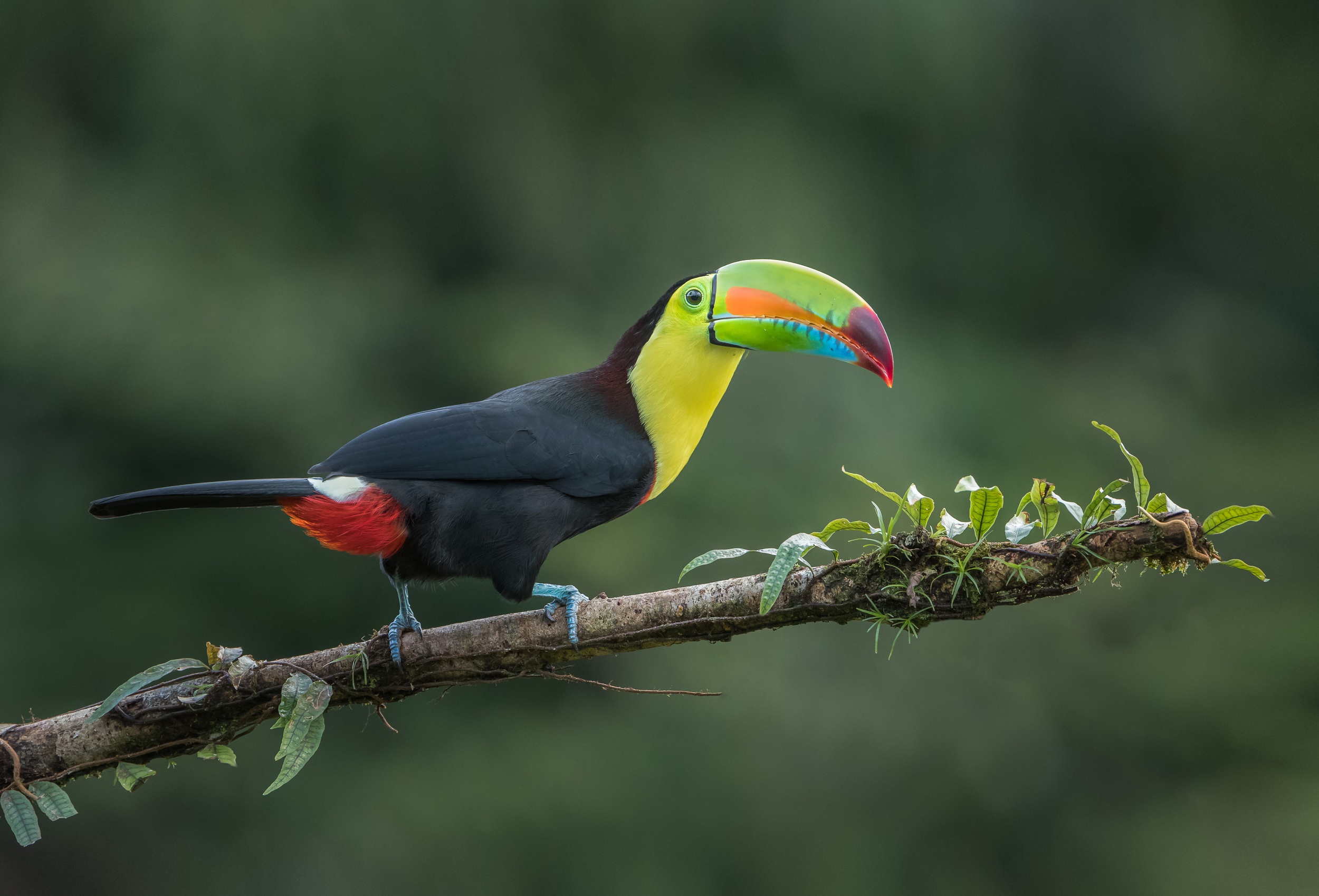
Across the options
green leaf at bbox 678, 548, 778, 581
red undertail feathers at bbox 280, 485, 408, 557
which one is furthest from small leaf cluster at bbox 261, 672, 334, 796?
green leaf at bbox 678, 548, 778, 581

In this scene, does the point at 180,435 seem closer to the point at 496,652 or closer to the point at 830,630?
the point at 830,630

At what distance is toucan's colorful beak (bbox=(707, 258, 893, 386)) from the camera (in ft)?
8.65

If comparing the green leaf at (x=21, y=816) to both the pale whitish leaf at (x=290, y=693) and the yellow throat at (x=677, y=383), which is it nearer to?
the pale whitish leaf at (x=290, y=693)

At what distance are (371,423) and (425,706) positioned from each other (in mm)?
1479

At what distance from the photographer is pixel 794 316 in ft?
8.96

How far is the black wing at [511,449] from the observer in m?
2.59

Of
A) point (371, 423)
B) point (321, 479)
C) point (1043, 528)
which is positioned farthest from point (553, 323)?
point (1043, 528)

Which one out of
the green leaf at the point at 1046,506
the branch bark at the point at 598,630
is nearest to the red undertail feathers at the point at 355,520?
the branch bark at the point at 598,630

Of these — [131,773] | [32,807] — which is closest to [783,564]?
[131,773]

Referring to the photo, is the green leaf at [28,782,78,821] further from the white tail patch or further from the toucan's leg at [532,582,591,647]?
the toucan's leg at [532,582,591,647]

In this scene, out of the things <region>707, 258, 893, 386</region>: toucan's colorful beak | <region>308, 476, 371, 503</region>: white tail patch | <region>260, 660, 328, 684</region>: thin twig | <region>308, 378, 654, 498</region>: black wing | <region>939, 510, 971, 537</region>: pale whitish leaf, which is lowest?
<region>260, 660, 328, 684</region>: thin twig

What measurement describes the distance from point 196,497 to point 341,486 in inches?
13.2

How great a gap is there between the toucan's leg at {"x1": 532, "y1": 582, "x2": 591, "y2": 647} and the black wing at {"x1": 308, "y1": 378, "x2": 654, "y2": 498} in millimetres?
289

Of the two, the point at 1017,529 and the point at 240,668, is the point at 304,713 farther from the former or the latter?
the point at 1017,529
